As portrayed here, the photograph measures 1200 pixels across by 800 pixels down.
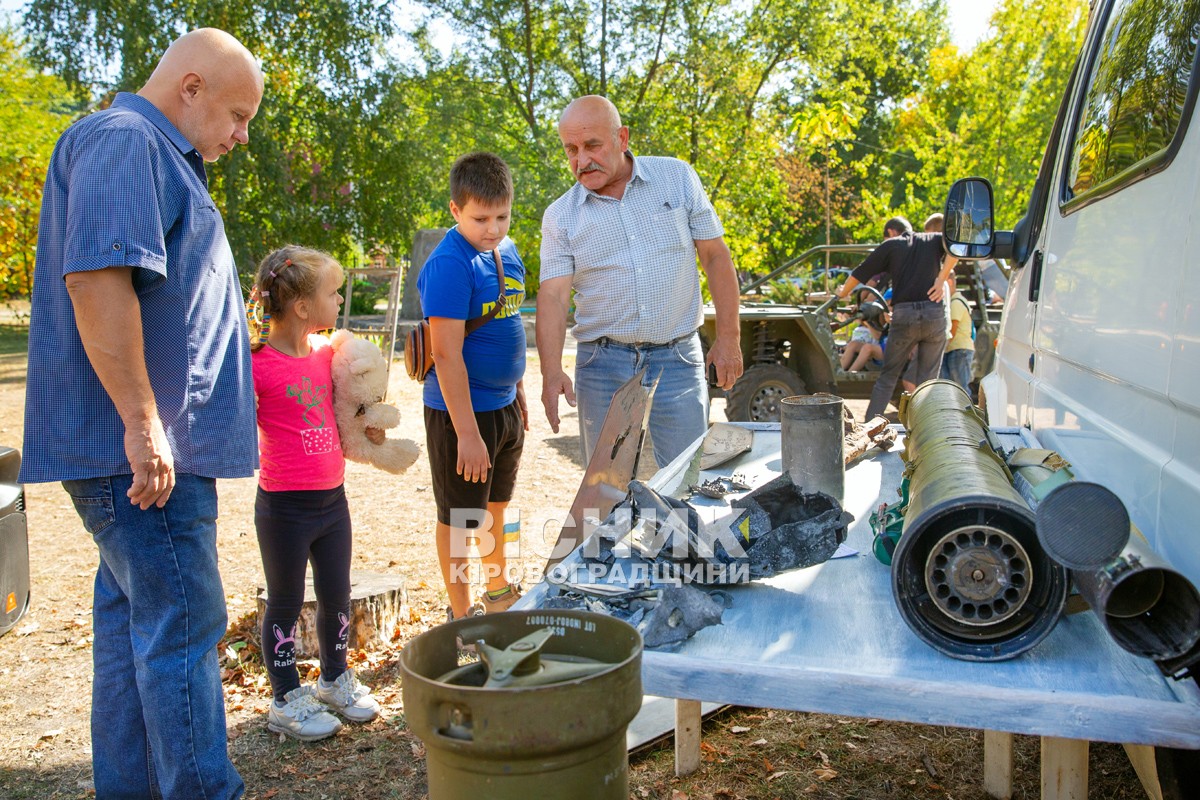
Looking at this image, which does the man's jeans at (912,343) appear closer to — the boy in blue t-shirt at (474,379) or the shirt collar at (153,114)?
the boy in blue t-shirt at (474,379)

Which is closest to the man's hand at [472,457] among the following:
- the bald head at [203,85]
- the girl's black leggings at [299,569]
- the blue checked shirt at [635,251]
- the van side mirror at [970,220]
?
the girl's black leggings at [299,569]

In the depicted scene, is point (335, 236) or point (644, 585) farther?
point (335, 236)

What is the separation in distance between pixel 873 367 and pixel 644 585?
693 cm

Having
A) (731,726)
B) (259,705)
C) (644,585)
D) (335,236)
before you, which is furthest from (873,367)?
(335,236)

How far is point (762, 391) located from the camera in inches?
318

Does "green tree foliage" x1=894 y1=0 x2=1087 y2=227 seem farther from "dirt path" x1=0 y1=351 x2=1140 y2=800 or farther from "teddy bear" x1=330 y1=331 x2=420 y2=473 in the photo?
"teddy bear" x1=330 y1=331 x2=420 y2=473

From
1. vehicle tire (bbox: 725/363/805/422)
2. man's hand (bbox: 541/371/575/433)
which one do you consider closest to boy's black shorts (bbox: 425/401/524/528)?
man's hand (bbox: 541/371/575/433)

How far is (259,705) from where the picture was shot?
11.2 ft

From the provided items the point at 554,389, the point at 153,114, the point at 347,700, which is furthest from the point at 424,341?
the point at 153,114

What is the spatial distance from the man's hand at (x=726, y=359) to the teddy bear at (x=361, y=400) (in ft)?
4.33

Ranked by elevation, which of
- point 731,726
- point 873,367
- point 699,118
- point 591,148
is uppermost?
point 699,118

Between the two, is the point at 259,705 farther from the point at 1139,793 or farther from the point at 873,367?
the point at 873,367

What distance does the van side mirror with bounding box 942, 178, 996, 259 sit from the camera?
3230mm

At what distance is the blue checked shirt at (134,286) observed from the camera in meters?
2.07
